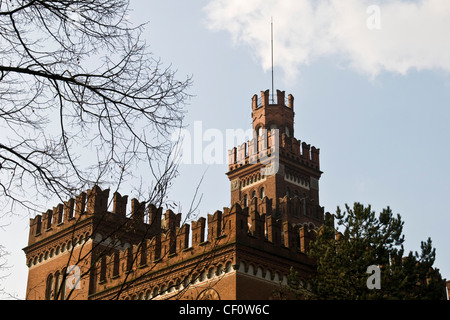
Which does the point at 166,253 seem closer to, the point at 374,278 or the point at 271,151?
the point at 374,278

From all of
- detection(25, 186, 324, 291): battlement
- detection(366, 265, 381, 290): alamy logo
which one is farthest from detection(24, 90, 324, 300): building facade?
detection(366, 265, 381, 290): alamy logo

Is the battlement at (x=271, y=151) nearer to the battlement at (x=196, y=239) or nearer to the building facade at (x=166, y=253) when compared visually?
the building facade at (x=166, y=253)

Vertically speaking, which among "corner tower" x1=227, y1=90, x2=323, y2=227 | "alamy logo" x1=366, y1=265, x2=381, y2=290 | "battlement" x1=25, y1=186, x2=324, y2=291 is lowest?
"alamy logo" x1=366, y1=265, x2=381, y2=290

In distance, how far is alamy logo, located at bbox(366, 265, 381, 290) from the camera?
1845 centimetres

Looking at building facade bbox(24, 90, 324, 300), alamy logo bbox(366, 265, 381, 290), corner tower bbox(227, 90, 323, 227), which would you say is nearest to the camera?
alamy logo bbox(366, 265, 381, 290)

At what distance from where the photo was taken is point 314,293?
20062mm

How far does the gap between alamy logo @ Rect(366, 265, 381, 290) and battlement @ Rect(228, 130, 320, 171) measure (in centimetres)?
2455

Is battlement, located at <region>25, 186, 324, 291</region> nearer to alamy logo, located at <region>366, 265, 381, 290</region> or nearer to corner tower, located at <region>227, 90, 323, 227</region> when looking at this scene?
alamy logo, located at <region>366, 265, 381, 290</region>

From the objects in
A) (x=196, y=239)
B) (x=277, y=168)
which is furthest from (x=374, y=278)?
(x=277, y=168)
